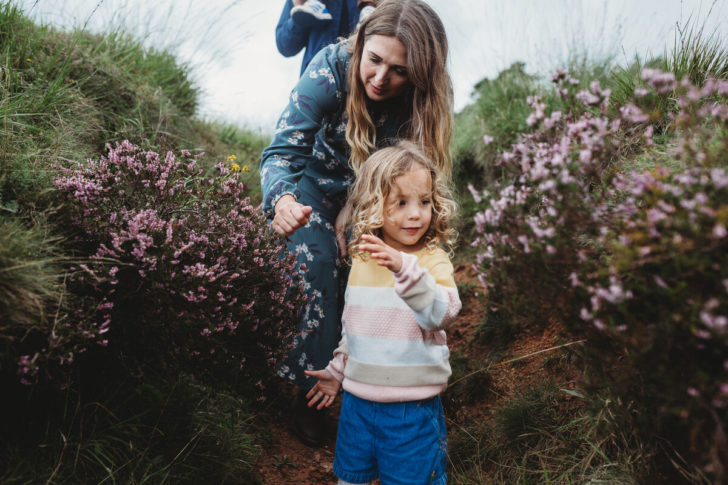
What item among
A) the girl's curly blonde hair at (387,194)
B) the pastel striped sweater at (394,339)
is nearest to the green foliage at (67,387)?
the pastel striped sweater at (394,339)

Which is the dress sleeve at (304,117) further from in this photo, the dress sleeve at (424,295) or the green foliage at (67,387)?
the dress sleeve at (424,295)

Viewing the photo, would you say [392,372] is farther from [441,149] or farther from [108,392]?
[441,149]

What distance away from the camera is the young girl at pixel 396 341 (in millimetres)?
2059

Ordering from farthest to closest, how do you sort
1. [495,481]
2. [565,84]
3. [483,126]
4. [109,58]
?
[483,126] → [109,58] → [495,481] → [565,84]

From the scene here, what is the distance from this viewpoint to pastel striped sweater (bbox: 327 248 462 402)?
6.77 feet

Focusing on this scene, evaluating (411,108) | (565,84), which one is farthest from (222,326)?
(411,108)

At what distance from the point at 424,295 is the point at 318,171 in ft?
5.33

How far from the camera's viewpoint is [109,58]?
423 cm

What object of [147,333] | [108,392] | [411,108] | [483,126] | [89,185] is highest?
[483,126]

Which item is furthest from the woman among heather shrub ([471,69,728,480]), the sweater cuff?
heather shrub ([471,69,728,480])

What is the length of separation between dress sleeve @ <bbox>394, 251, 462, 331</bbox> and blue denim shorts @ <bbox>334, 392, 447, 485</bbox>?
1.34ft

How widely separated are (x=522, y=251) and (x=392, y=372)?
886 millimetres

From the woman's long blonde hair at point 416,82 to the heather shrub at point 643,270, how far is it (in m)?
1.27

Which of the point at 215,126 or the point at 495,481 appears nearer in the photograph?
the point at 495,481
